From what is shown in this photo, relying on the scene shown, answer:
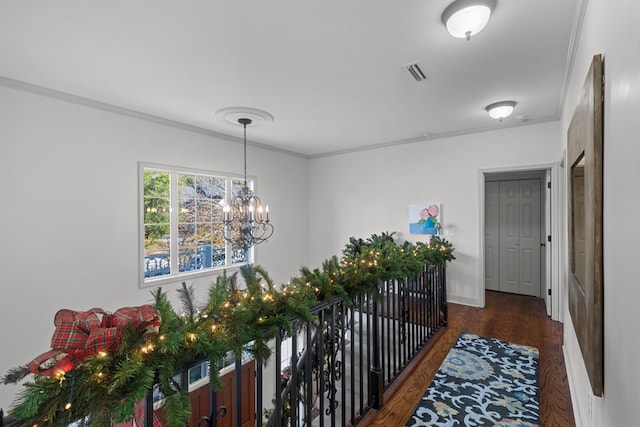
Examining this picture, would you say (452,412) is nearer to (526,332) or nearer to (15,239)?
(526,332)

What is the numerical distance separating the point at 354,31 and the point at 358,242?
3.45 meters

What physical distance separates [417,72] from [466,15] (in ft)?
Result: 2.91

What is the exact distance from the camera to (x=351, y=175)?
579 cm

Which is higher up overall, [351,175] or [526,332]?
[351,175]

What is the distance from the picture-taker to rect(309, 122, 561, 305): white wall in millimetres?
4191

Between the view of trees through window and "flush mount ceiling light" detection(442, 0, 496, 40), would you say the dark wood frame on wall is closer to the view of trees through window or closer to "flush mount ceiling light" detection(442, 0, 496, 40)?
"flush mount ceiling light" detection(442, 0, 496, 40)

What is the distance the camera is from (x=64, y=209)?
3.11m

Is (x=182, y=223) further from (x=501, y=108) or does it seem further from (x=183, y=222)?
(x=501, y=108)

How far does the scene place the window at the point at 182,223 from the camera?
3910mm

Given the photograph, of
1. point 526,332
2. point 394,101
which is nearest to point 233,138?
point 394,101

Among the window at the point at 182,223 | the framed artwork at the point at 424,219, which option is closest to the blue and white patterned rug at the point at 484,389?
the framed artwork at the point at 424,219

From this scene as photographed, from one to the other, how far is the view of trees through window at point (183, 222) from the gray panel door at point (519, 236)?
4.64 meters

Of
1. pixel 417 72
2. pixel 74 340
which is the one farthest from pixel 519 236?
pixel 74 340

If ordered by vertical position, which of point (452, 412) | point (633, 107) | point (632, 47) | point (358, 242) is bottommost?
point (452, 412)
